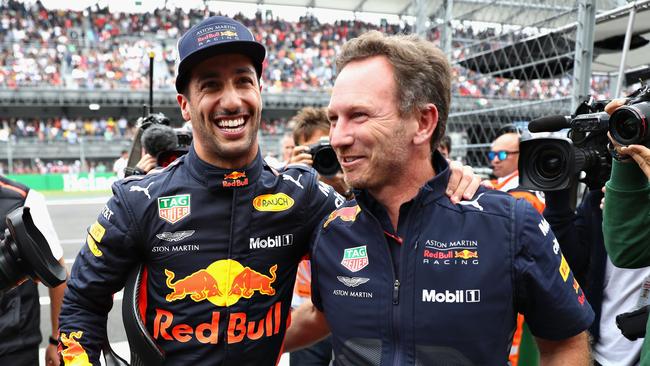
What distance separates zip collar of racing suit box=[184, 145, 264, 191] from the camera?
184 cm

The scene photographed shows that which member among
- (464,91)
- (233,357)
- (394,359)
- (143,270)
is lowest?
(233,357)

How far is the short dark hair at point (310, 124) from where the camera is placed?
3465 millimetres

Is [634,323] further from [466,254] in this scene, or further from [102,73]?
[102,73]

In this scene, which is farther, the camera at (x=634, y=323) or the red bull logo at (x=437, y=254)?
the camera at (x=634, y=323)

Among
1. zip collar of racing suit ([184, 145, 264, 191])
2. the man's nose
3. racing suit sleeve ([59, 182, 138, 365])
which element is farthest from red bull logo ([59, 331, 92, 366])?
the man's nose

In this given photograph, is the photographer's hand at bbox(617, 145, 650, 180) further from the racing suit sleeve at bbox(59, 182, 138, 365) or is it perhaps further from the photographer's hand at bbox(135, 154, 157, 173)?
the photographer's hand at bbox(135, 154, 157, 173)

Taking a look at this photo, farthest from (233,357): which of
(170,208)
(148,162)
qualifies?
(148,162)

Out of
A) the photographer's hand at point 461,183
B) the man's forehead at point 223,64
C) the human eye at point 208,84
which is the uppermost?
the man's forehead at point 223,64

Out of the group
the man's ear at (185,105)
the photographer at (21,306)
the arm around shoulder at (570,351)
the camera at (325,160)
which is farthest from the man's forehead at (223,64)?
the arm around shoulder at (570,351)

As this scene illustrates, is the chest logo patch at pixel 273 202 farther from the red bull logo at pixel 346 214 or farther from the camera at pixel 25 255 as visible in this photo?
the camera at pixel 25 255

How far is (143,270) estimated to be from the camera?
1.84 m

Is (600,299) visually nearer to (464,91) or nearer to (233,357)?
(233,357)

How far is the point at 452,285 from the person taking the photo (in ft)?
4.81

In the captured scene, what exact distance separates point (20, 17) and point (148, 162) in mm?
26038
